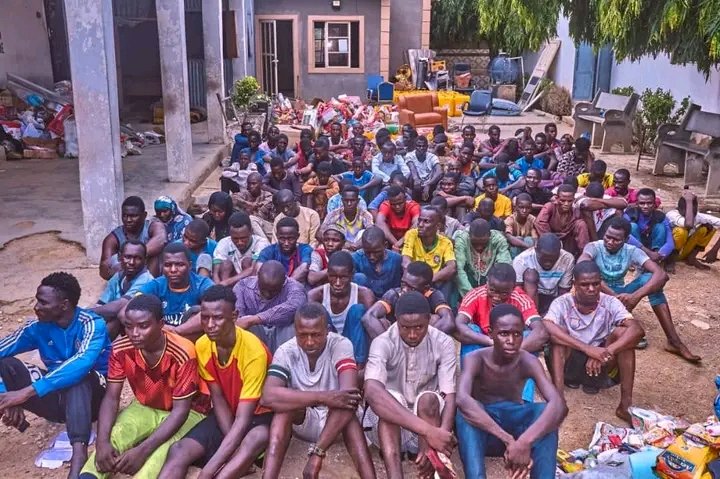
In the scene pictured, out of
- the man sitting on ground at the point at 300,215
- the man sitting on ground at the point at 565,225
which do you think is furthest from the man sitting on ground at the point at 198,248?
the man sitting on ground at the point at 565,225

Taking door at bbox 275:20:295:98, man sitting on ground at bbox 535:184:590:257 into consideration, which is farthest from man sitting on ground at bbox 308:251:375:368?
door at bbox 275:20:295:98

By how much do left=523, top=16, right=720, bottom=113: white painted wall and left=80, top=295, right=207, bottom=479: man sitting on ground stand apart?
885 centimetres

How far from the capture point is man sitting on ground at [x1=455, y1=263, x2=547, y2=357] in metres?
4.01

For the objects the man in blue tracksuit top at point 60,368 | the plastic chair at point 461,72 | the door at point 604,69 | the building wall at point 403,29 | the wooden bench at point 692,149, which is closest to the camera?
the man in blue tracksuit top at point 60,368

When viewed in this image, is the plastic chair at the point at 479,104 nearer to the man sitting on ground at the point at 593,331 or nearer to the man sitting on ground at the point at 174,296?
the man sitting on ground at the point at 593,331

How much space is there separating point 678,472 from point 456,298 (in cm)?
243

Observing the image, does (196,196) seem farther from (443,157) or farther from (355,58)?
(355,58)

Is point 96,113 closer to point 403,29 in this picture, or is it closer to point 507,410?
point 507,410

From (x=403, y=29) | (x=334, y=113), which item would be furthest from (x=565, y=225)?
(x=403, y=29)

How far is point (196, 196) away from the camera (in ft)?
29.3

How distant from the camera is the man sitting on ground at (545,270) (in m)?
4.78

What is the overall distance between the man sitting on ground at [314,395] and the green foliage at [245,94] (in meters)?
10.6

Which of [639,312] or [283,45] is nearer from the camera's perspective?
[639,312]

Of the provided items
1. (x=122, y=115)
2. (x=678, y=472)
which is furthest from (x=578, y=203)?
(x=122, y=115)
